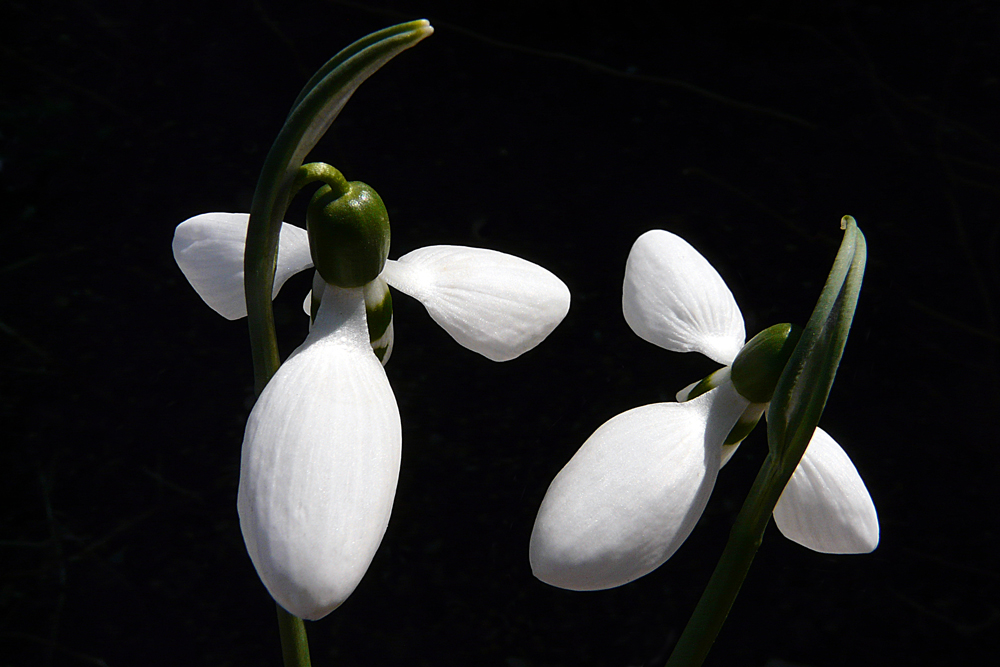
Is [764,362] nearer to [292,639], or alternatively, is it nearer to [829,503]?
[829,503]

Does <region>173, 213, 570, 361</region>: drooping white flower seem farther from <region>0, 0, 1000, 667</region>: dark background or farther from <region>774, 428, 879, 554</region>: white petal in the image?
<region>0, 0, 1000, 667</region>: dark background

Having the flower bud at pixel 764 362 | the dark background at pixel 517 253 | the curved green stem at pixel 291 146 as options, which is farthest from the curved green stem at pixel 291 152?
the dark background at pixel 517 253

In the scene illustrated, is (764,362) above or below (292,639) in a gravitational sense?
above

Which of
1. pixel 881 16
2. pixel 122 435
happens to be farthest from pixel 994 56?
pixel 122 435

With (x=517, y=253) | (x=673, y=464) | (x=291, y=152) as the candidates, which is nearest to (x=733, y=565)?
A: (x=673, y=464)

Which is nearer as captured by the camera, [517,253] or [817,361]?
[817,361]

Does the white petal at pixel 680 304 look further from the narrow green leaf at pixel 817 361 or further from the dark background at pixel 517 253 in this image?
the dark background at pixel 517 253

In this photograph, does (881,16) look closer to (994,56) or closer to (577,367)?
(994,56)

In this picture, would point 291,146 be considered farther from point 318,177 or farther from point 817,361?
point 817,361
